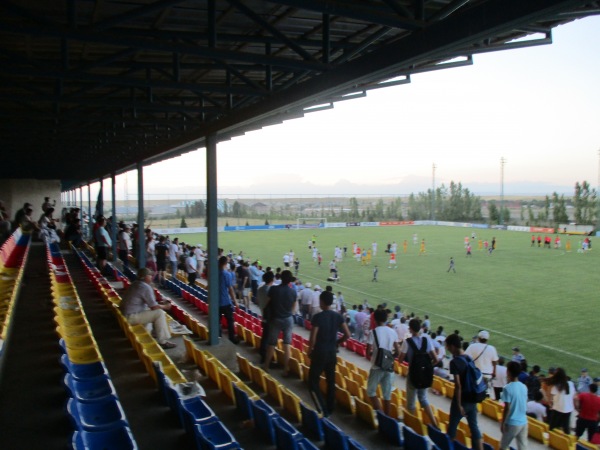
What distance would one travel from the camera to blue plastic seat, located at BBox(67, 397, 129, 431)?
421 cm

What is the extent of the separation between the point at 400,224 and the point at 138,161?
70839 millimetres

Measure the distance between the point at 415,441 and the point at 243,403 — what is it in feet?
6.38

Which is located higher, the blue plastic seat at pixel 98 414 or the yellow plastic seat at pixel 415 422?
the blue plastic seat at pixel 98 414

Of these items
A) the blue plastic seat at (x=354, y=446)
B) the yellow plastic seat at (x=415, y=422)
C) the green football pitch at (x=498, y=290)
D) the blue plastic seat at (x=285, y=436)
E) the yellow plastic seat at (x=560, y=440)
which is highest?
the blue plastic seat at (x=285, y=436)

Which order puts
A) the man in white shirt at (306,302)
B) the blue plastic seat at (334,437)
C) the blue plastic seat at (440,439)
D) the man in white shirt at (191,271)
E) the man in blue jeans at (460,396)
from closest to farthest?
the blue plastic seat at (334,437) < the blue plastic seat at (440,439) < the man in blue jeans at (460,396) < the man in white shirt at (306,302) < the man in white shirt at (191,271)

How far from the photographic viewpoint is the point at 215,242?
30.1ft

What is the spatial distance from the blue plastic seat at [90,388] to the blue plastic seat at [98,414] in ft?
0.20

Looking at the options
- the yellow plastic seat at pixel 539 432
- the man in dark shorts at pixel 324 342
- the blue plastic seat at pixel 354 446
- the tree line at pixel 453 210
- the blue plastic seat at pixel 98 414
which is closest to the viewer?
the blue plastic seat at pixel 98 414

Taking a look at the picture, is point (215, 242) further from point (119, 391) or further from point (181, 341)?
point (119, 391)

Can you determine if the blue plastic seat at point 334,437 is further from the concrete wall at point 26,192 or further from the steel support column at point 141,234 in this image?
the concrete wall at point 26,192

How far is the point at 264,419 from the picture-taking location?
5.46 metres

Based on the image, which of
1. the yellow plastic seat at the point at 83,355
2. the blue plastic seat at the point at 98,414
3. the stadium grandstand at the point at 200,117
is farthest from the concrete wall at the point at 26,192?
the blue plastic seat at the point at 98,414

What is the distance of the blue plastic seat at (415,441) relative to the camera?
17.1 ft

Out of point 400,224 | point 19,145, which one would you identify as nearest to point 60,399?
point 19,145
